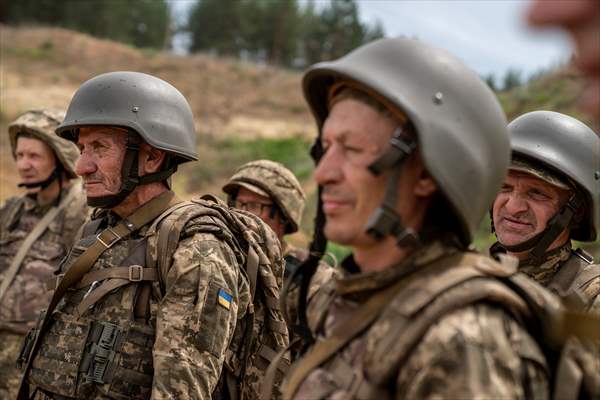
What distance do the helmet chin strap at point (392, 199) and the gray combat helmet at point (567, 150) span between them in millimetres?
2088

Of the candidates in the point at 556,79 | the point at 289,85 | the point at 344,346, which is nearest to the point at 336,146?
the point at 344,346

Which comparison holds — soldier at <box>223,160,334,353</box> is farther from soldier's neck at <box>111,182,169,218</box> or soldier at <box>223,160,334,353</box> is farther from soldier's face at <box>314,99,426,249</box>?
soldier's face at <box>314,99,426,249</box>

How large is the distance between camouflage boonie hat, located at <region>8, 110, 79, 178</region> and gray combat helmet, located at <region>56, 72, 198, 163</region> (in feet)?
9.06

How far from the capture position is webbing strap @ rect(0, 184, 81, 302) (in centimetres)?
661

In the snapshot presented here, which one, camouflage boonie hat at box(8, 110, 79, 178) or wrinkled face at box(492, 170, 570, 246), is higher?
wrinkled face at box(492, 170, 570, 246)

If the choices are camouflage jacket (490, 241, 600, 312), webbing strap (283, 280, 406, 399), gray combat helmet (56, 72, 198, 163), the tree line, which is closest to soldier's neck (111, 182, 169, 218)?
Answer: gray combat helmet (56, 72, 198, 163)

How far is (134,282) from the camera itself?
154 inches

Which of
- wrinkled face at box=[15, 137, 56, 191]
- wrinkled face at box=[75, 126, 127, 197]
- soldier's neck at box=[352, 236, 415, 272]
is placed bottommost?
wrinkled face at box=[15, 137, 56, 191]

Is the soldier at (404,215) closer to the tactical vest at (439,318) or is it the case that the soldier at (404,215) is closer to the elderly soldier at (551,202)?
the tactical vest at (439,318)

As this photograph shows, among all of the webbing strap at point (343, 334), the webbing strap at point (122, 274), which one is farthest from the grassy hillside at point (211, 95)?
the webbing strap at point (343, 334)

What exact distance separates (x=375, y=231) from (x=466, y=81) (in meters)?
0.64

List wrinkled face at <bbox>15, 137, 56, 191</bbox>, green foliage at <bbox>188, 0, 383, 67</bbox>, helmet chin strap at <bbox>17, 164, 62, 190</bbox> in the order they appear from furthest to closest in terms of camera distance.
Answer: green foliage at <bbox>188, 0, 383, 67</bbox>
wrinkled face at <bbox>15, 137, 56, 191</bbox>
helmet chin strap at <bbox>17, 164, 62, 190</bbox>

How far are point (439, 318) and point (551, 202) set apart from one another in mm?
2422

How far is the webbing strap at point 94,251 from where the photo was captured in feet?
13.1
